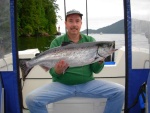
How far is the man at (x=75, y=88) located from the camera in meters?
3.86

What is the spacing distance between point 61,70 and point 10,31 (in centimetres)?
79

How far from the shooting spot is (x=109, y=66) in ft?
16.3

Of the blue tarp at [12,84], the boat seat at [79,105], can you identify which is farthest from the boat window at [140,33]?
the blue tarp at [12,84]

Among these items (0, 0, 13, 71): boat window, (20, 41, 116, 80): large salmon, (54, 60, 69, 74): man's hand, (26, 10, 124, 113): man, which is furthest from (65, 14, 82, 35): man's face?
(0, 0, 13, 71): boat window

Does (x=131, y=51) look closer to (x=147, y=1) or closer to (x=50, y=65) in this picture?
(x=147, y=1)

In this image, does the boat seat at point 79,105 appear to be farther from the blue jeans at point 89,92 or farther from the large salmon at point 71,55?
the large salmon at point 71,55

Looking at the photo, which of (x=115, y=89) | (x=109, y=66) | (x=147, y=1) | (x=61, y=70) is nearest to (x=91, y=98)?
(x=115, y=89)

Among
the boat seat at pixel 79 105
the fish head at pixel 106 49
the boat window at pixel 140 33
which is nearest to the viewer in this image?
the fish head at pixel 106 49

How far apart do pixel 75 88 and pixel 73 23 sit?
0.83m

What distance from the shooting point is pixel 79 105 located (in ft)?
13.3

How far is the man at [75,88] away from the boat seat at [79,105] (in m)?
0.07

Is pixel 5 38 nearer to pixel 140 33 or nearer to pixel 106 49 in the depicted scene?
pixel 106 49

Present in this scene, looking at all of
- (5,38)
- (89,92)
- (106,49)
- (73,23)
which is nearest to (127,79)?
(89,92)

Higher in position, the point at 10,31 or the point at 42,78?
the point at 10,31
